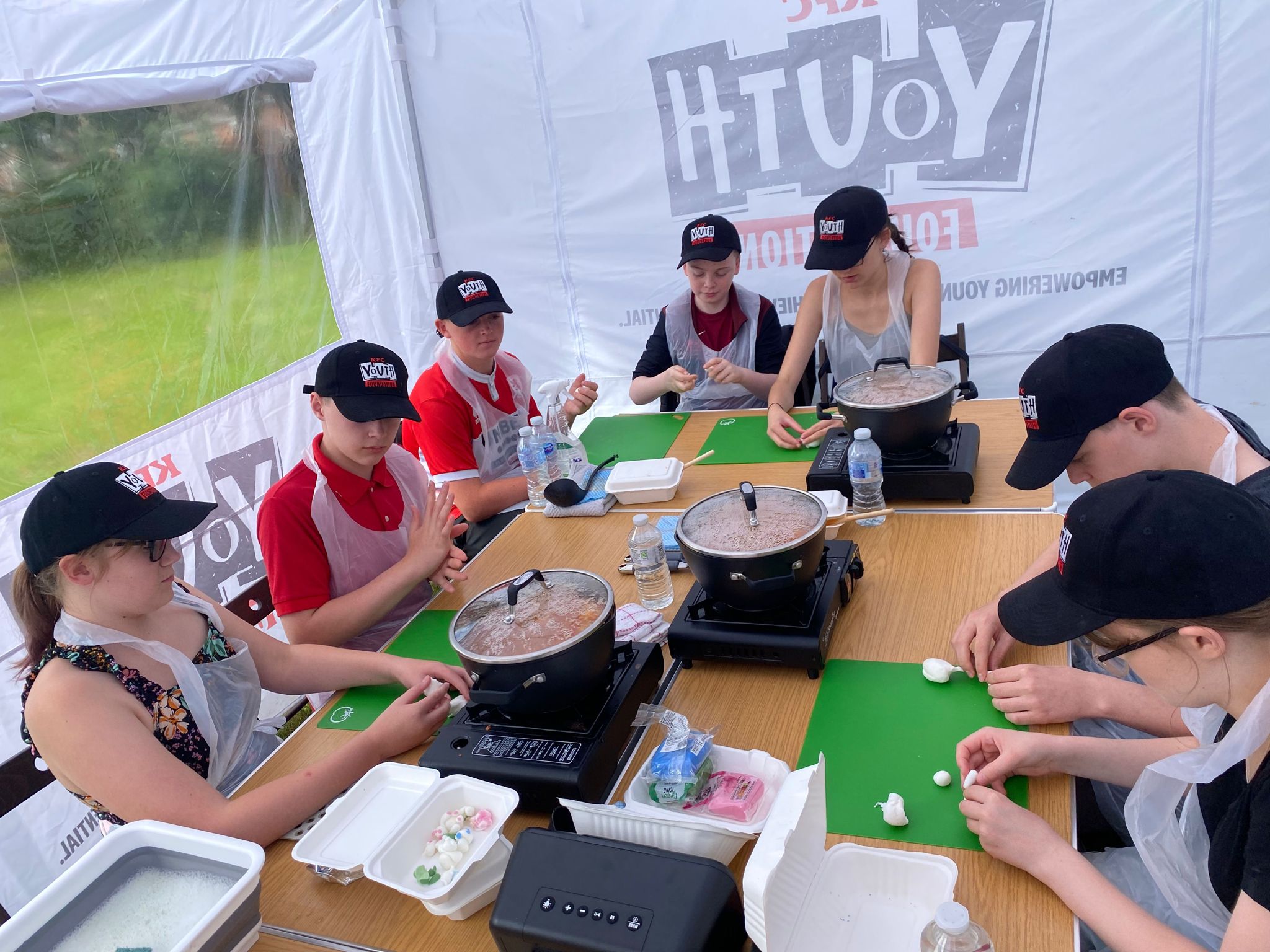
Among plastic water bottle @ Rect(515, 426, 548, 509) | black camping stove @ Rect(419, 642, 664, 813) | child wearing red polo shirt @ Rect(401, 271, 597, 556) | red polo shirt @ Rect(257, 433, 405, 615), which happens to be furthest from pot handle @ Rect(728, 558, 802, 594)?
child wearing red polo shirt @ Rect(401, 271, 597, 556)

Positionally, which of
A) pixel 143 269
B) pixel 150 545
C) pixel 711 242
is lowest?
pixel 150 545

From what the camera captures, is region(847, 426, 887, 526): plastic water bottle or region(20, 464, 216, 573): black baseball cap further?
region(847, 426, 887, 526): plastic water bottle

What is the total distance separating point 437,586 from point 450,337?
1137 mm

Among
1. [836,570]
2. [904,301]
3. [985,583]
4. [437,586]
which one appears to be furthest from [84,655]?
[904,301]

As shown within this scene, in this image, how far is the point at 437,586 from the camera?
7.70ft

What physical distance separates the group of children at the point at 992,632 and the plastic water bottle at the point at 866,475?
49cm

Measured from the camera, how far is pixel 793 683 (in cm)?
160

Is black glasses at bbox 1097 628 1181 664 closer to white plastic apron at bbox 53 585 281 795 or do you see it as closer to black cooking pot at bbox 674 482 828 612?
black cooking pot at bbox 674 482 828 612

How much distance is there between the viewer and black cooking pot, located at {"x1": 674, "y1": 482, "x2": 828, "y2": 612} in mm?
1503

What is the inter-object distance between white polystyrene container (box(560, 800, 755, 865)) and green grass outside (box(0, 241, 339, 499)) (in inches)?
105

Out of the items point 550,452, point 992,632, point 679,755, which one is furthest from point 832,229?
point 679,755

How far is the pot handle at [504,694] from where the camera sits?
1.34m

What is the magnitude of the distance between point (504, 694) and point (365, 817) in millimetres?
316

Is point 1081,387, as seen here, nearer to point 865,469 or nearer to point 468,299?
point 865,469
